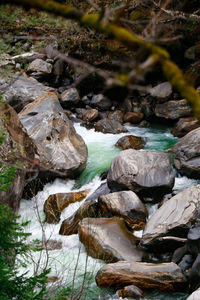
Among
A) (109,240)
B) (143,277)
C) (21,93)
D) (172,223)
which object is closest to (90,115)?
(21,93)

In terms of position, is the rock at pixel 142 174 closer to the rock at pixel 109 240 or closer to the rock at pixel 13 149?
the rock at pixel 109 240

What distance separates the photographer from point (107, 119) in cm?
1238

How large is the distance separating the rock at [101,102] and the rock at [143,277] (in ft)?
29.5

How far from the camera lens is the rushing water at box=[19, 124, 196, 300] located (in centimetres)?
478

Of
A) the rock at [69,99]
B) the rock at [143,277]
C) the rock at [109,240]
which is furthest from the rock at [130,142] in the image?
the rock at [143,277]

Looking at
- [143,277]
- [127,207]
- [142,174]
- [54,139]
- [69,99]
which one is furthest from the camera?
[69,99]

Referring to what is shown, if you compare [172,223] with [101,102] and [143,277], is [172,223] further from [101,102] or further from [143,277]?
[101,102]

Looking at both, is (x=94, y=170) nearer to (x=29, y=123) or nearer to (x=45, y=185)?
(x=45, y=185)

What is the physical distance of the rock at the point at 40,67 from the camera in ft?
49.9

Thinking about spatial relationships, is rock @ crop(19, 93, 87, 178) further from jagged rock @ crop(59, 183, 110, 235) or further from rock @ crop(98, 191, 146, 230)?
rock @ crop(98, 191, 146, 230)

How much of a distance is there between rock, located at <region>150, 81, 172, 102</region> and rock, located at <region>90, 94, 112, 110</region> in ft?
6.13

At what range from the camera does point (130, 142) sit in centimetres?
1030

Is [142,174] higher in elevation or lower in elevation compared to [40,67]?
lower

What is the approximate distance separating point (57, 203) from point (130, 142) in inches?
151
